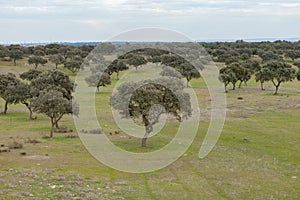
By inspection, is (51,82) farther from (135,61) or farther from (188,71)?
(135,61)

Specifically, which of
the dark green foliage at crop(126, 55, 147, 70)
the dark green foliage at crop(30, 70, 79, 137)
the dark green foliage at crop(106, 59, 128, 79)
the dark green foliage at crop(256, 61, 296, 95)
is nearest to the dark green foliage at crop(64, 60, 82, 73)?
the dark green foliage at crop(106, 59, 128, 79)

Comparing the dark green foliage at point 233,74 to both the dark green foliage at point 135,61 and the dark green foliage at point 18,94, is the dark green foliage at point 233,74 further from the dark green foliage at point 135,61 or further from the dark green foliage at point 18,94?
the dark green foliage at point 18,94

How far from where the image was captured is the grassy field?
30.4m

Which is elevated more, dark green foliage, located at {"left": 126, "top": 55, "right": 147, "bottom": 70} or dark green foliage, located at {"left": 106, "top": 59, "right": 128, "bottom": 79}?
dark green foliage, located at {"left": 126, "top": 55, "right": 147, "bottom": 70}

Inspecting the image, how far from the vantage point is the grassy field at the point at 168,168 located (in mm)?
30391

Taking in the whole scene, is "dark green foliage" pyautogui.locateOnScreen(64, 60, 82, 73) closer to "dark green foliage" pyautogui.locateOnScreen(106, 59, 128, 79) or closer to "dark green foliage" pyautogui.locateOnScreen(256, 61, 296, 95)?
"dark green foliage" pyautogui.locateOnScreen(106, 59, 128, 79)

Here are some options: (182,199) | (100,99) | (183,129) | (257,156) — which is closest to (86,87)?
(100,99)

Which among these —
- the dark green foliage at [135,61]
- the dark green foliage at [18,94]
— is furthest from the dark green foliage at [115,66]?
the dark green foliage at [18,94]

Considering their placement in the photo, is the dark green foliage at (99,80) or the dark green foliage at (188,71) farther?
the dark green foliage at (188,71)

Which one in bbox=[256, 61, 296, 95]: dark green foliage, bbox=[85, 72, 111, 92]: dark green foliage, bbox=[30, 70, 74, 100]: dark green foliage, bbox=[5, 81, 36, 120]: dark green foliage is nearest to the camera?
bbox=[30, 70, 74, 100]: dark green foliage

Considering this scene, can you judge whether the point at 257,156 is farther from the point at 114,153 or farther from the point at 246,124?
the point at 246,124

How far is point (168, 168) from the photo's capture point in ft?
126

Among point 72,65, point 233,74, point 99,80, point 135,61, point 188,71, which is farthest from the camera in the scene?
point 135,61

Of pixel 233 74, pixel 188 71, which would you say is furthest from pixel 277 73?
pixel 188 71
